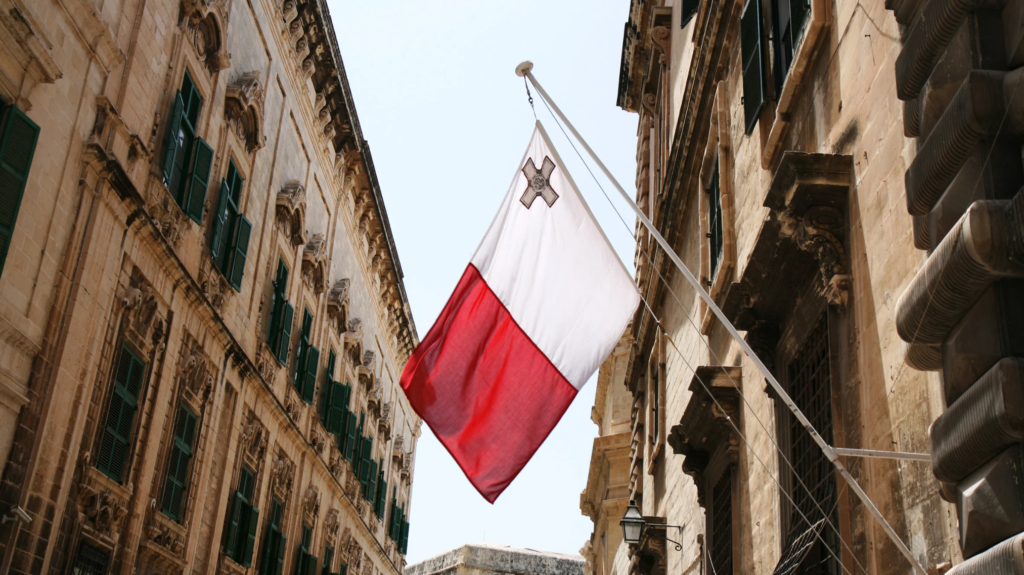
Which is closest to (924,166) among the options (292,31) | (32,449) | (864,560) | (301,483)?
(864,560)

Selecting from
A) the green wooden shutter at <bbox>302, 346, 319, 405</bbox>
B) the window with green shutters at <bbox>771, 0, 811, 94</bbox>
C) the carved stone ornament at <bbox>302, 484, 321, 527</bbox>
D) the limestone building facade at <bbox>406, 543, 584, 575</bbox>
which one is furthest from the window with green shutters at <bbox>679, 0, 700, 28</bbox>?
the limestone building facade at <bbox>406, 543, 584, 575</bbox>

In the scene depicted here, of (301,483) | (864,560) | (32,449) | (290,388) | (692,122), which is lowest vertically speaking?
(864,560)

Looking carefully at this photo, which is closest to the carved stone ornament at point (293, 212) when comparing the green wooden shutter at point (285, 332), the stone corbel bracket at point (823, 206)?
the green wooden shutter at point (285, 332)

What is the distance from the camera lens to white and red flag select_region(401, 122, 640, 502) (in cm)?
788

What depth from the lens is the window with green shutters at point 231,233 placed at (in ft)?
47.9

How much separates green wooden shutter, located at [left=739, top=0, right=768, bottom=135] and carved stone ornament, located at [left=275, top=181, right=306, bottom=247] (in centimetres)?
1045

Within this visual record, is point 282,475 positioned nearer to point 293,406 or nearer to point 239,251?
point 293,406

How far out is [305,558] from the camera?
67.6 ft

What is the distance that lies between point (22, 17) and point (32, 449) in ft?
13.1

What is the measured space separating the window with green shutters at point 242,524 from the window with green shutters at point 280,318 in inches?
93.6

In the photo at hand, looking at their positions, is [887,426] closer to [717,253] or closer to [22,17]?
[717,253]

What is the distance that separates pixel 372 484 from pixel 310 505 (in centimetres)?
786

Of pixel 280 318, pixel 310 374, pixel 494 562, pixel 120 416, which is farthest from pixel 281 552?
pixel 494 562

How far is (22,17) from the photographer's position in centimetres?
877
